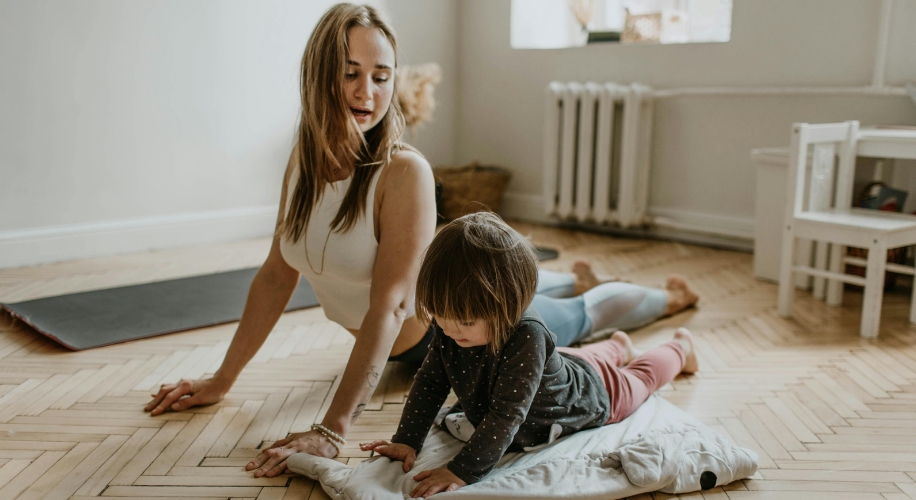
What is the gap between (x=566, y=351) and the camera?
1.62 meters

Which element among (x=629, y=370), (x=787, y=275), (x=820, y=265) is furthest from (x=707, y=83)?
(x=629, y=370)

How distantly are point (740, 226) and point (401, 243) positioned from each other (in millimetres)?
2501

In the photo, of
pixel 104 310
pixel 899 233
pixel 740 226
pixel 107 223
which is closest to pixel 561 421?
pixel 899 233

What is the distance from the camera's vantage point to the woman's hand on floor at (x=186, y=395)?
1771 mm

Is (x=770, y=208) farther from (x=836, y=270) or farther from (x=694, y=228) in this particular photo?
(x=694, y=228)

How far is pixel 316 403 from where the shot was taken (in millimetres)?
1866

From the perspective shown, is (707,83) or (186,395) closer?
(186,395)

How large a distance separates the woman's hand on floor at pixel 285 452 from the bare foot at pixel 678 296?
4.77 feet

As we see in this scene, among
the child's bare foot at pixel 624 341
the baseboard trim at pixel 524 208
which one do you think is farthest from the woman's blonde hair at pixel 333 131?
the baseboard trim at pixel 524 208

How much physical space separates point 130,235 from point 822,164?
9.44ft

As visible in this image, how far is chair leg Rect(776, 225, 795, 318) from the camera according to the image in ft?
8.45

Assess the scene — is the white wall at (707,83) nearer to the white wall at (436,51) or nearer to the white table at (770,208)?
the white wall at (436,51)

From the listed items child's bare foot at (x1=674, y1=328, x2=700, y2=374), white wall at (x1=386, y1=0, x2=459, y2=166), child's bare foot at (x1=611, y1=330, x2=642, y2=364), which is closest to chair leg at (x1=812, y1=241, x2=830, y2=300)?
A: child's bare foot at (x1=674, y1=328, x2=700, y2=374)

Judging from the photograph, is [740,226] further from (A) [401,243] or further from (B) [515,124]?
(A) [401,243]
